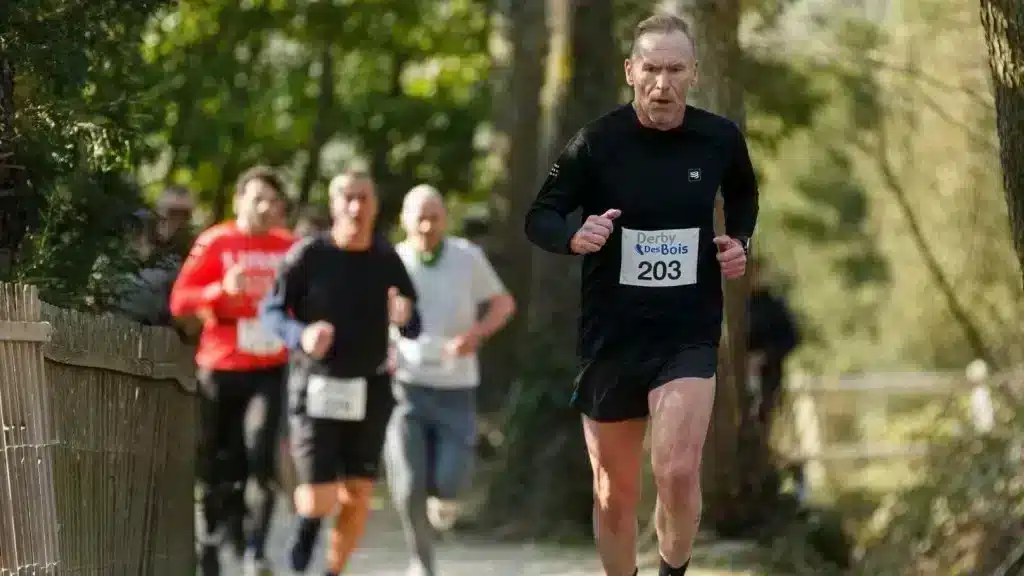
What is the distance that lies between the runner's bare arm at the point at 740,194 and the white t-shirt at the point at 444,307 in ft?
13.4

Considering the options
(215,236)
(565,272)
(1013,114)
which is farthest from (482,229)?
(1013,114)

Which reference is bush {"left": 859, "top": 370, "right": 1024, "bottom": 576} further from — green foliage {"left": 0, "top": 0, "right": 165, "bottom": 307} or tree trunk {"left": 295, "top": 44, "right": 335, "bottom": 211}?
tree trunk {"left": 295, "top": 44, "right": 335, "bottom": 211}

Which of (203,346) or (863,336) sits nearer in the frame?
(203,346)

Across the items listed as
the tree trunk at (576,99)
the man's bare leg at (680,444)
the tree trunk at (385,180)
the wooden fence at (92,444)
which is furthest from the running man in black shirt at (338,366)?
the tree trunk at (385,180)

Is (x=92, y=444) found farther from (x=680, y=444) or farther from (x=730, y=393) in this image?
(x=730, y=393)

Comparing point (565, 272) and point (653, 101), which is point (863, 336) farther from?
point (653, 101)

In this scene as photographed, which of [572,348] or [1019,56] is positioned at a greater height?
[1019,56]

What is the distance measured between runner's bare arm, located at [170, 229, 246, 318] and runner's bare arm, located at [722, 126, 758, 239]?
13.6ft

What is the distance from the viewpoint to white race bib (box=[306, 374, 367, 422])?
10.1m

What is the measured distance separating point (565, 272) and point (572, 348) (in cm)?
56

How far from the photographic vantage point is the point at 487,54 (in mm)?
26328

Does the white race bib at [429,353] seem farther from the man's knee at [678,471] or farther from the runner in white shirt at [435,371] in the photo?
the man's knee at [678,471]

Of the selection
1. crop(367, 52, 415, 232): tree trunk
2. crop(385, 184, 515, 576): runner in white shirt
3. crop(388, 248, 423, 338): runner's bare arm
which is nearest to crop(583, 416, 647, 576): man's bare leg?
crop(388, 248, 423, 338): runner's bare arm

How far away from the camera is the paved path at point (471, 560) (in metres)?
12.4
